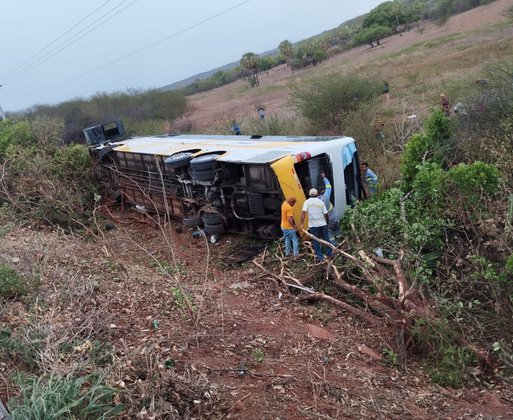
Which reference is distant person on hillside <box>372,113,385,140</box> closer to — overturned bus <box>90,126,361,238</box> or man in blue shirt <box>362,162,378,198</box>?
man in blue shirt <box>362,162,378,198</box>

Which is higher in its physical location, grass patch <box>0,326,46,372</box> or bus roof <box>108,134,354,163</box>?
bus roof <box>108,134,354,163</box>

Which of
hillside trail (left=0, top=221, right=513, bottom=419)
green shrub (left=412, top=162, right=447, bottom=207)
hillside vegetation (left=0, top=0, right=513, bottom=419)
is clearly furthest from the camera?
green shrub (left=412, top=162, right=447, bottom=207)

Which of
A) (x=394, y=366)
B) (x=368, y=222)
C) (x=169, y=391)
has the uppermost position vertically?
(x=169, y=391)

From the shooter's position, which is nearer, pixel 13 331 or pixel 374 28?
pixel 13 331

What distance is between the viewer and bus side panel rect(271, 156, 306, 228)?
356 inches

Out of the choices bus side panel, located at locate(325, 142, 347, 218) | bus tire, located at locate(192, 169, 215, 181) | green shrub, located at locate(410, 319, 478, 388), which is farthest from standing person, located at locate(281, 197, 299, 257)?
green shrub, located at locate(410, 319, 478, 388)

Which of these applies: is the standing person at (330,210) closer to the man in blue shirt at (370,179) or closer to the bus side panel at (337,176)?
the bus side panel at (337,176)

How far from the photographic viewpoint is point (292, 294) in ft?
25.6


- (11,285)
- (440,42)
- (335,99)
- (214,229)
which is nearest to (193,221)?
(214,229)

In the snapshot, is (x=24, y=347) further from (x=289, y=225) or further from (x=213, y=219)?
(x=213, y=219)

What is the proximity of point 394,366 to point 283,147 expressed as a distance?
18.2 ft

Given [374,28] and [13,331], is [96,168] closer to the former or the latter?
[13,331]

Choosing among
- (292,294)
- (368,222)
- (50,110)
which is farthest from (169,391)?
(50,110)

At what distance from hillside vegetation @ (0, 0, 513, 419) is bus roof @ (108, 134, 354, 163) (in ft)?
4.73
